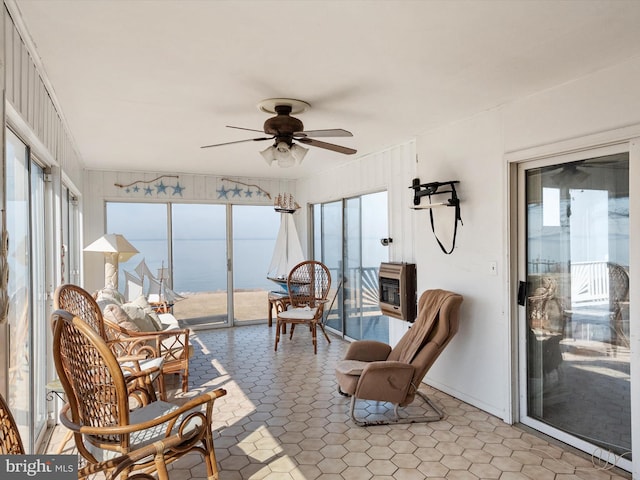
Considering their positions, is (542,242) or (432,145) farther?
(432,145)

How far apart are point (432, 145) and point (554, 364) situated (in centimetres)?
213

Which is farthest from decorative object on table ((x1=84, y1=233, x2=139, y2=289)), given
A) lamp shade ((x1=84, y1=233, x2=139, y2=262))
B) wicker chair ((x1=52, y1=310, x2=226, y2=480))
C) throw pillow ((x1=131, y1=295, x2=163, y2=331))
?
wicker chair ((x1=52, y1=310, x2=226, y2=480))

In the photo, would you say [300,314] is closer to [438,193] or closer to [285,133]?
[438,193]

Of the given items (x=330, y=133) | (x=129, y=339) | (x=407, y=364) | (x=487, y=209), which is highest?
(x=330, y=133)

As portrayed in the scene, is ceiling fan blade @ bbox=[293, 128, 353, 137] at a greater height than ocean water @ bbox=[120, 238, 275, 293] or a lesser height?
greater

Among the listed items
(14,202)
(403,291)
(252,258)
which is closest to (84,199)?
(252,258)

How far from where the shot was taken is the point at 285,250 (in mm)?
6871

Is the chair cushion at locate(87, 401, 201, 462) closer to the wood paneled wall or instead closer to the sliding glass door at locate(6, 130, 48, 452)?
the sliding glass door at locate(6, 130, 48, 452)

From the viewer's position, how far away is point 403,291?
4.32m

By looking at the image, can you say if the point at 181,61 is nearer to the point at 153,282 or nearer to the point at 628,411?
the point at 628,411

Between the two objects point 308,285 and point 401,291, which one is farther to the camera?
point 308,285

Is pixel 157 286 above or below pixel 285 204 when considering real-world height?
below

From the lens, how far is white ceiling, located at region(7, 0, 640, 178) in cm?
192

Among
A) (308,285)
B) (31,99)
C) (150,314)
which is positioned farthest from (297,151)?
(308,285)
